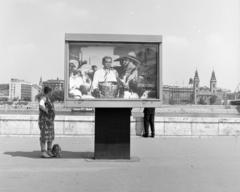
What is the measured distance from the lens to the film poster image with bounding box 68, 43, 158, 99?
709 cm

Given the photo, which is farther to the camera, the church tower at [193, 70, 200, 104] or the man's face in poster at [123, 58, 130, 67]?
the church tower at [193, 70, 200, 104]

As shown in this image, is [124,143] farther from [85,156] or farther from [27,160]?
[27,160]

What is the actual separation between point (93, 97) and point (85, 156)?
1573mm

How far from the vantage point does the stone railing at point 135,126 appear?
1238 cm

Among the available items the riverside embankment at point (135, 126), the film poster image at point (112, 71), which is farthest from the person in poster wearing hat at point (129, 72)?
the riverside embankment at point (135, 126)

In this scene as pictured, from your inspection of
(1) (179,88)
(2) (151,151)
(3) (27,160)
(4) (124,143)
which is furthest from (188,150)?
(1) (179,88)

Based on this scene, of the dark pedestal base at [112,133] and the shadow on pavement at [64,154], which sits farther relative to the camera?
the shadow on pavement at [64,154]

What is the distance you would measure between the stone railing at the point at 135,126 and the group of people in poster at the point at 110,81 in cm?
541

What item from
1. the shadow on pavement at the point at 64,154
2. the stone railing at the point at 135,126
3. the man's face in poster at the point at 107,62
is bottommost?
the shadow on pavement at the point at 64,154

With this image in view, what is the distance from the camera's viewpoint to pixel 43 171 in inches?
243

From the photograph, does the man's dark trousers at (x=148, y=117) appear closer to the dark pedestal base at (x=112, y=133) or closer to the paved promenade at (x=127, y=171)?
the paved promenade at (x=127, y=171)

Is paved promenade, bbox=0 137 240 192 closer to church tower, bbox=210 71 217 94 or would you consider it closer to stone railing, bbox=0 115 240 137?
stone railing, bbox=0 115 240 137

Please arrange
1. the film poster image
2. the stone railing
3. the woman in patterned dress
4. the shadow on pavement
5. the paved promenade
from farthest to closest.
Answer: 1. the stone railing
2. the shadow on pavement
3. the woman in patterned dress
4. the film poster image
5. the paved promenade

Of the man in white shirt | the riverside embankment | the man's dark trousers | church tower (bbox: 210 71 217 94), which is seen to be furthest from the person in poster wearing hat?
church tower (bbox: 210 71 217 94)
